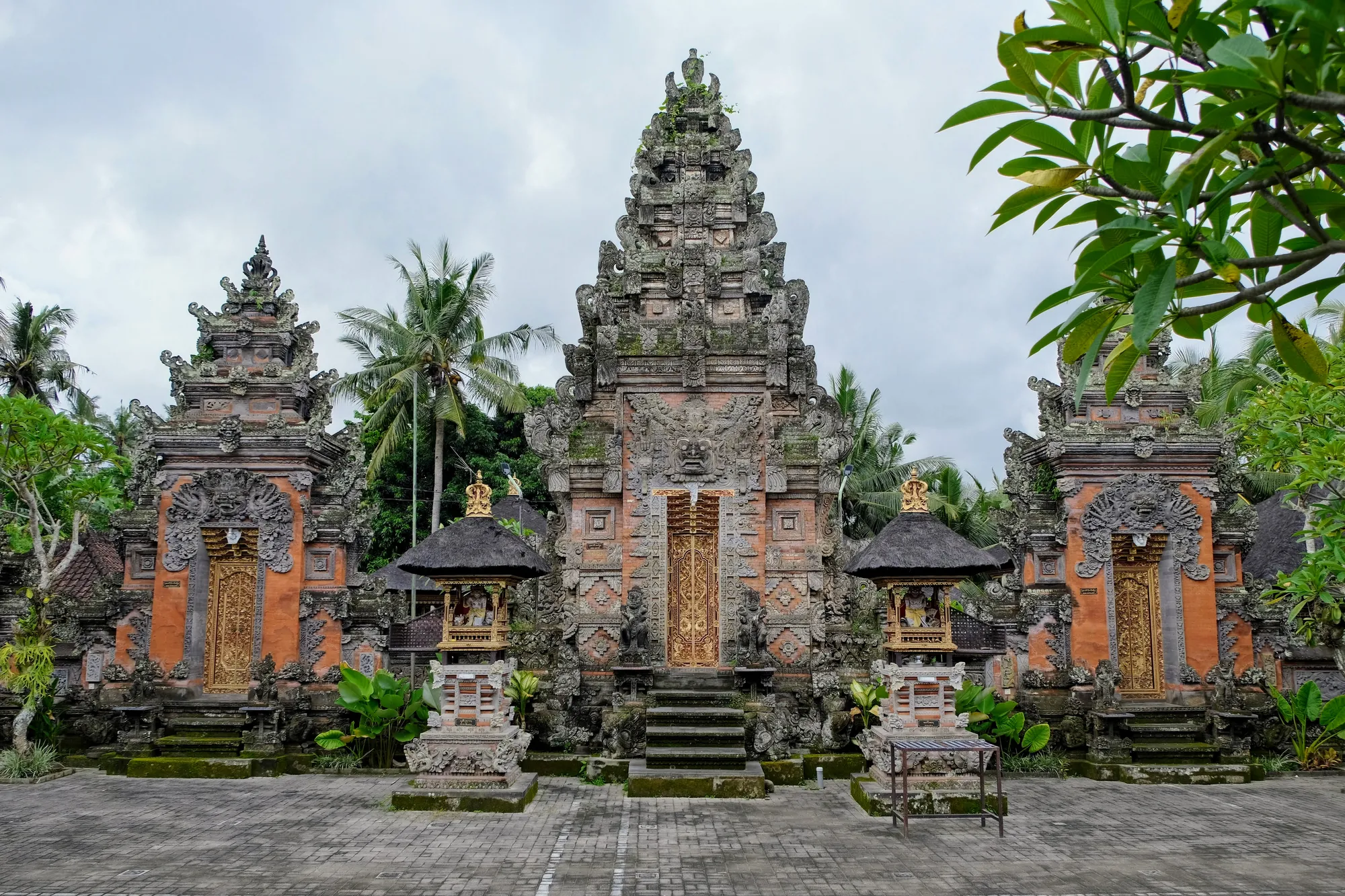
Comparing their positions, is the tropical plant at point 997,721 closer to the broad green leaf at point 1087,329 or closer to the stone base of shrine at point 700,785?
the stone base of shrine at point 700,785

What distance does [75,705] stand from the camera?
13227 millimetres

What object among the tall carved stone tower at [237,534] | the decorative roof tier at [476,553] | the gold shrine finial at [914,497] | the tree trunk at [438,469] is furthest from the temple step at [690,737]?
the tree trunk at [438,469]

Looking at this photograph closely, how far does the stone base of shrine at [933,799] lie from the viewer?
960 cm

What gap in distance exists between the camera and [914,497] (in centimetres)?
1119


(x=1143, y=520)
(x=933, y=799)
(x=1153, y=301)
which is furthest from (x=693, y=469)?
(x=1153, y=301)

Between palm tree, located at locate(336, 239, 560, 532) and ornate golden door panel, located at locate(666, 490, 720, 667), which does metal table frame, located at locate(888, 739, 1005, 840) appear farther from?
palm tree, located at locate(336, 239, 560, 532)

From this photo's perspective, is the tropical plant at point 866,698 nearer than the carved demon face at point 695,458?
Yes

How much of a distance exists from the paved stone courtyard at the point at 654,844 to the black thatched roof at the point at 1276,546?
22.5ft

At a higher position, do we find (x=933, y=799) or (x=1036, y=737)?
(x=1036, y=737)

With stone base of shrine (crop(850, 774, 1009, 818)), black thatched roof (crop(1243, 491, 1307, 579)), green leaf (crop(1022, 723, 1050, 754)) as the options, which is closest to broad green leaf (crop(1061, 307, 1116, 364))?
stone base of shrine (crop(850, 774, 1009, 818))

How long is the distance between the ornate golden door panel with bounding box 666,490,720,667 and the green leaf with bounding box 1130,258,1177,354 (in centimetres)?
1049

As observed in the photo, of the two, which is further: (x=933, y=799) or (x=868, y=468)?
(x=868, y=468)

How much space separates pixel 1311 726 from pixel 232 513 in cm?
1499

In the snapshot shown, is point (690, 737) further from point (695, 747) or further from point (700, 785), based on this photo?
point (700, 785)
